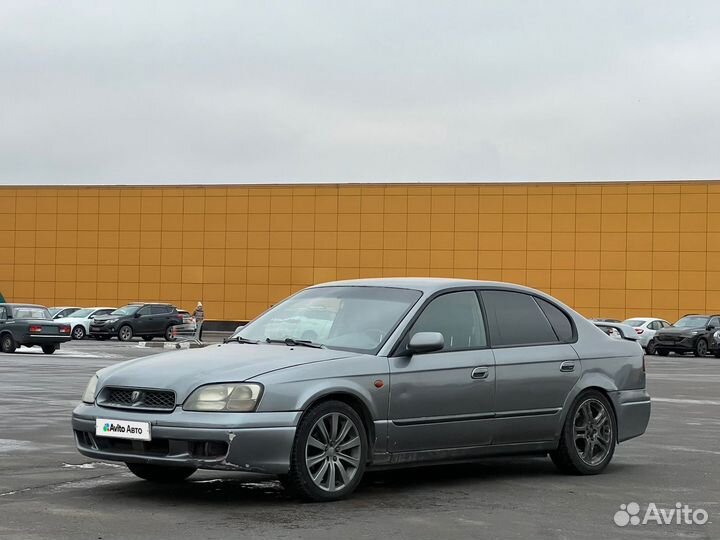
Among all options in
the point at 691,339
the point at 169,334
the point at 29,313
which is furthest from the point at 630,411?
the point at 169,334

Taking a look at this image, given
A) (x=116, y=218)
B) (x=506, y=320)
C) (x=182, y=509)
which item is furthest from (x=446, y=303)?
(x=116, y=218)

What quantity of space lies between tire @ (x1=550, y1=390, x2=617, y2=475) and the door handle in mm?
1018

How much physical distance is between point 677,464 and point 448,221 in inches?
2320

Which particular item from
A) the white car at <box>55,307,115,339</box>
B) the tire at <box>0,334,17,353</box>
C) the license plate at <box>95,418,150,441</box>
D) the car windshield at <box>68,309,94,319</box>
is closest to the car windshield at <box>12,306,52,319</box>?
the tire at <box>0,334,17,353</box>

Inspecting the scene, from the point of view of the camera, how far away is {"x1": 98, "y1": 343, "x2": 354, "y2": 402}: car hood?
8.37 meters

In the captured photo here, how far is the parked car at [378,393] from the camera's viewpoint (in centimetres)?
829

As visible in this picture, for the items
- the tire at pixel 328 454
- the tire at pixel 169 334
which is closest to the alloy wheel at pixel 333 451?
the tire at pixel 328 454

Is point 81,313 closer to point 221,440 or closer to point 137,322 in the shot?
point 137,322

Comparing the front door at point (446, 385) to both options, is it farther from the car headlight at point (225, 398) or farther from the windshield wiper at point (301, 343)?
the car headlight at point (225, 398)

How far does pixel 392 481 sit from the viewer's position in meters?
9.82

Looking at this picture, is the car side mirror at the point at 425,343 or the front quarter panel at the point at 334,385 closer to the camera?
the front quarter panel at the point at 334,385

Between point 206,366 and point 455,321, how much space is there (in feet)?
7.09

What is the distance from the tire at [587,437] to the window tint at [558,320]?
1.64 feet

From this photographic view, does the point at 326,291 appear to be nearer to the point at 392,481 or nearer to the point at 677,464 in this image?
the point at 392,481
